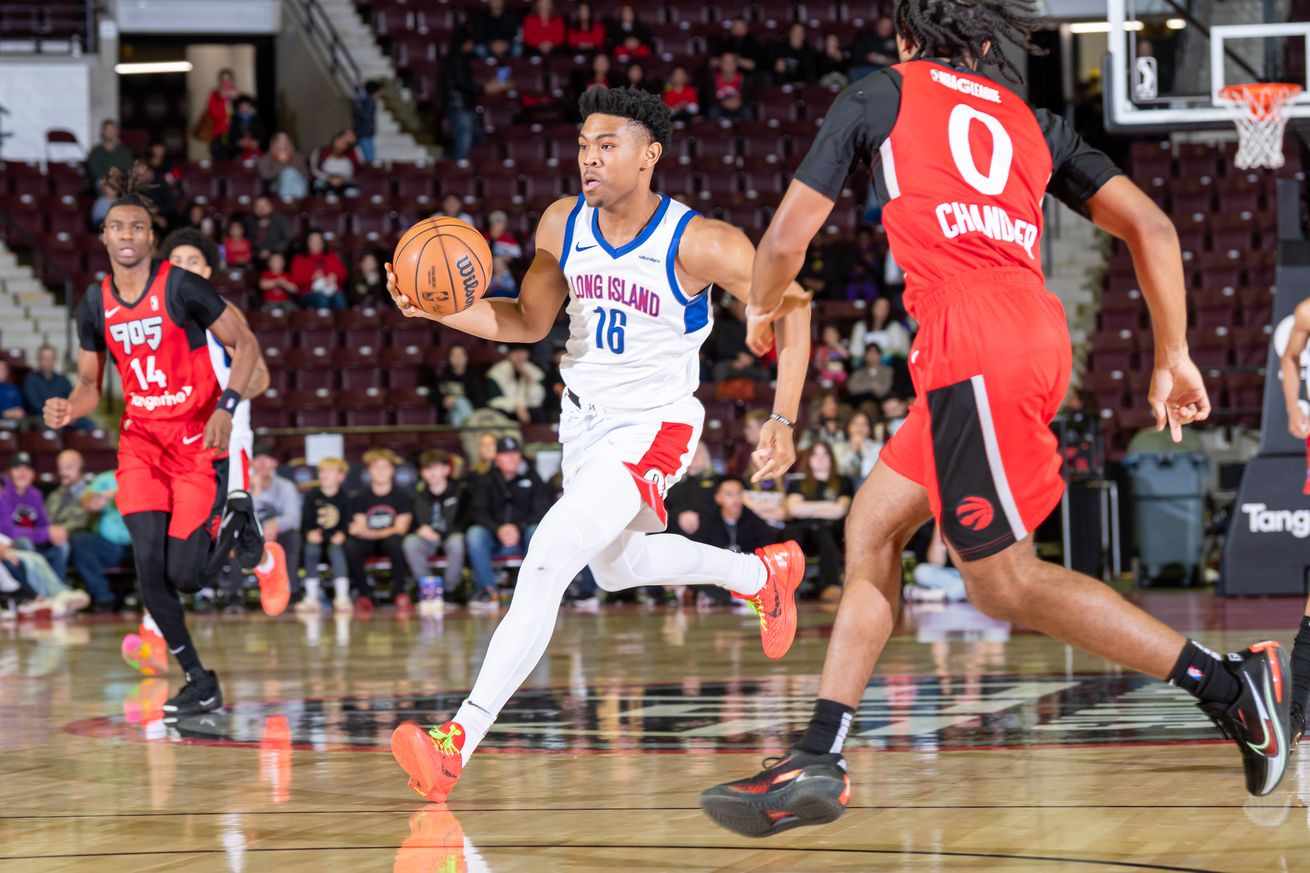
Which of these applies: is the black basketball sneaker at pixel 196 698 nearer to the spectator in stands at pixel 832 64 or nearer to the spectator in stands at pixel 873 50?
the spectator in stands at pixel 873 50

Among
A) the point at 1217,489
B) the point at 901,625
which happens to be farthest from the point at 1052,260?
the point at 901,625

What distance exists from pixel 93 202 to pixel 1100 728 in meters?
15.5

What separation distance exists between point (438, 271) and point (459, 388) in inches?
421

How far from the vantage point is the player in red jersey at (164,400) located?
6.98 metres

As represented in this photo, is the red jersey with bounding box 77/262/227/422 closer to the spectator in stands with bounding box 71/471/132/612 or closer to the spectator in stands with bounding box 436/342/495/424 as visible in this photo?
the spectator in stands with bounding box 71/471/132/612

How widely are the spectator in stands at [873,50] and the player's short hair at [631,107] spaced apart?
14.8m

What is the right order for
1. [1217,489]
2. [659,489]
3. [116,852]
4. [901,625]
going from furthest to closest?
[1217,489], [901,625], [659,489], [116,852]

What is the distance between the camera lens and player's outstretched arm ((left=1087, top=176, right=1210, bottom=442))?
402 cm

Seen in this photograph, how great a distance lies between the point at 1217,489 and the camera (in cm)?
1541

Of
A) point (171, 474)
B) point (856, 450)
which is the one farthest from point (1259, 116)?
point (171, 474)

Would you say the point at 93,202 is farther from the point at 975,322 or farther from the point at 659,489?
the point at 975,322

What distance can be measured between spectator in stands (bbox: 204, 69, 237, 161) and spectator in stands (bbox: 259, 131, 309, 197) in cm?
90

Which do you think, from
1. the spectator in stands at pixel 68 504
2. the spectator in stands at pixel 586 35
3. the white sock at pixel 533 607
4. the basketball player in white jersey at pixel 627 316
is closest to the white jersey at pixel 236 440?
the basketball player in white jersey at pixel 627 316

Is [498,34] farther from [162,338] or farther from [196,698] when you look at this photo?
[196,698]
